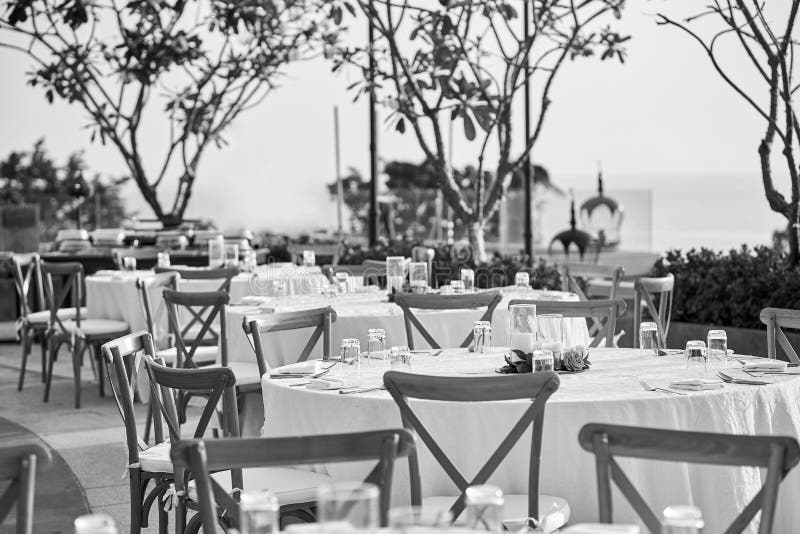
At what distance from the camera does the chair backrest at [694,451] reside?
235 cm

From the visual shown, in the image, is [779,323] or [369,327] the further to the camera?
[369,327]

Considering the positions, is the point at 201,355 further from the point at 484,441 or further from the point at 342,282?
the point at 484,441

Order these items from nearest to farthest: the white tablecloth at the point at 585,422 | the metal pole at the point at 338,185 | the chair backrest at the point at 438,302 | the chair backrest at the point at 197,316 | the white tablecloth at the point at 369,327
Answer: the white tablecloth at the point at 585,422, the chair backrest at the point at 438,302, the chair backrest at the point at 197,316, the white tablecloth at the point at 369,327, the metal pole at the point at 338,185

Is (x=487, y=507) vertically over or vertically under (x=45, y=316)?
over

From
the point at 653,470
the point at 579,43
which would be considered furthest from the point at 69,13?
the point at 653,470

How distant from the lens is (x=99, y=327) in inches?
313

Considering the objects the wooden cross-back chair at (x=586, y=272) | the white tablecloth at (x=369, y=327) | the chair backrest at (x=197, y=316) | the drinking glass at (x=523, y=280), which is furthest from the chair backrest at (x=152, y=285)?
the wooden cross-back chair at (x=586, y=272)

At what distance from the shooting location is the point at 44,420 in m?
7.18

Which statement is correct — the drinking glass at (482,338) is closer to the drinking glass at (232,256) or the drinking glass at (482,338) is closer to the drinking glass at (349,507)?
the drinking glass at (349,507)

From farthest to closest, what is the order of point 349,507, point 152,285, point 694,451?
point 152,285 → point 694,451 → point 349,507

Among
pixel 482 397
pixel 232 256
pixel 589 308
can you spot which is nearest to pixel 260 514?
pixel 482 397

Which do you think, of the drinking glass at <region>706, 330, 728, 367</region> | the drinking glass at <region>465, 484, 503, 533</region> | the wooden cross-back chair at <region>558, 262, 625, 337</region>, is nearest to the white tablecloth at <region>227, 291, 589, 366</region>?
the wooden cross-back chair at <region>558, 262, 625, 337</region>

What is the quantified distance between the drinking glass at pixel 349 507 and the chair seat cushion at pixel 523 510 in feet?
4.37

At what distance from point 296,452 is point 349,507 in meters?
0.64
